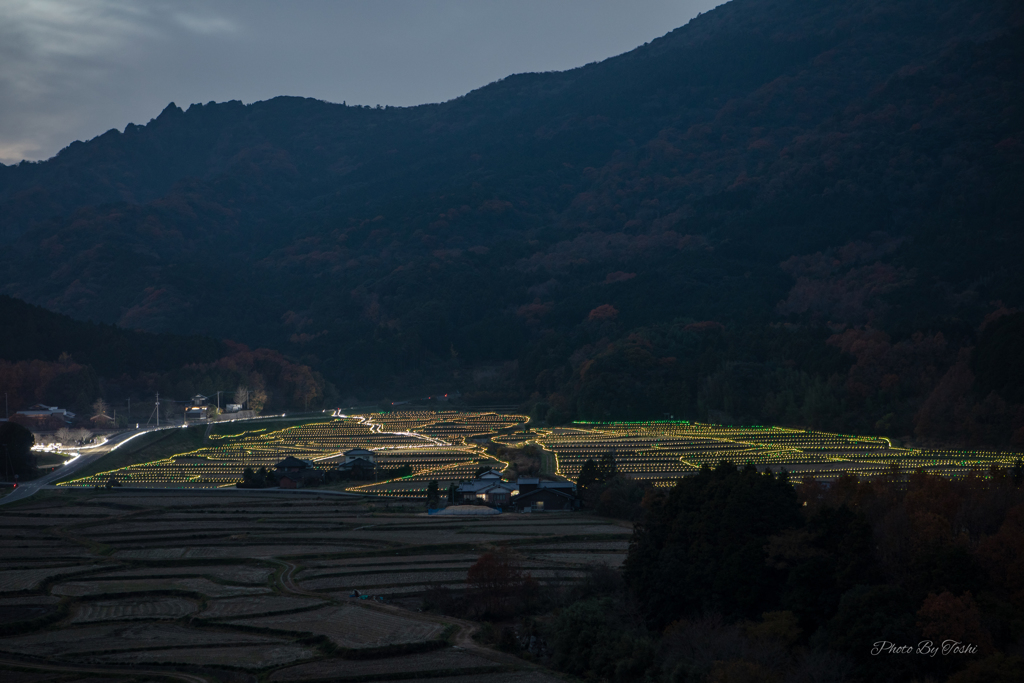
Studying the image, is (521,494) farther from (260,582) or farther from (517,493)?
(260,582)

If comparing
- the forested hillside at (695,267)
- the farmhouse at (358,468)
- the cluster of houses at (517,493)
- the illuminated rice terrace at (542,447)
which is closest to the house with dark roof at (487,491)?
the cluster of houses at (517,493)

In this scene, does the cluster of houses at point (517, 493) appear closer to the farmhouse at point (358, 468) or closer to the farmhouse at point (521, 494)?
the farmhouse at point (521, 494)

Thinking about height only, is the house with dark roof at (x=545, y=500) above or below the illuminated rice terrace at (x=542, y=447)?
below

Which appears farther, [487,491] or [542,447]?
[542,447]

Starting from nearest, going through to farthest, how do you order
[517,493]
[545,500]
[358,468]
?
1. [545,500]
2. [517,493]
3. [358,468]

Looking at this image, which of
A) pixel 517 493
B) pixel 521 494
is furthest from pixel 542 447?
pixel 521 494

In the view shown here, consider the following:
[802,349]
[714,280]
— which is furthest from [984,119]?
[802,349]
